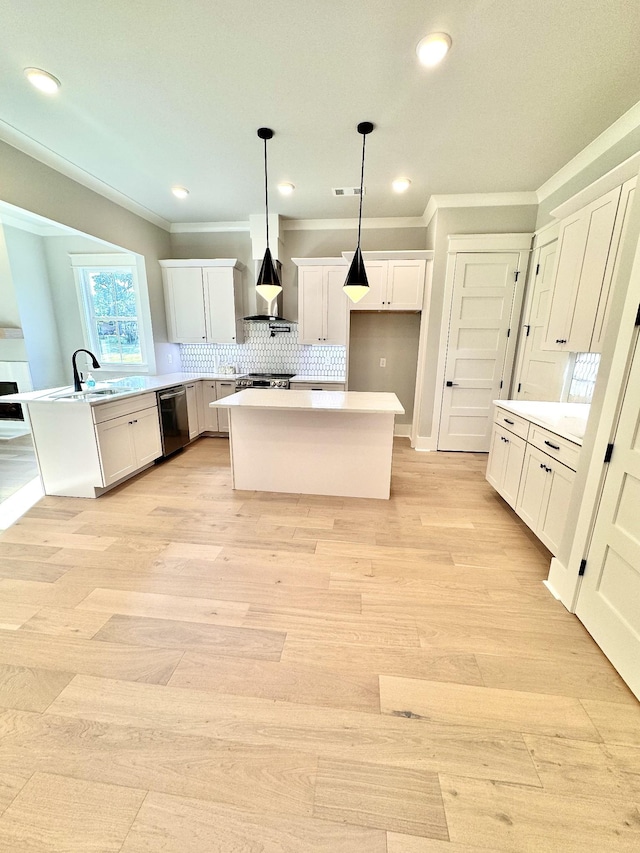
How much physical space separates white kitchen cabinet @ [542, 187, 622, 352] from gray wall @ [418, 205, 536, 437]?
1.36 m

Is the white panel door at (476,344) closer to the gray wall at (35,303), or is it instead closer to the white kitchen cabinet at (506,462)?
the white kitchen cabinet at (506,462)

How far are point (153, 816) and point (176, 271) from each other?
5.22 meters

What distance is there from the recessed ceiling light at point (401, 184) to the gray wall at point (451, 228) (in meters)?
0.58

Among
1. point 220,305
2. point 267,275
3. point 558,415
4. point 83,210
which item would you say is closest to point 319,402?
point 267,275

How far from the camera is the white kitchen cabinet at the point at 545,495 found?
204 cm

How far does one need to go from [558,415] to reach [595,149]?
226 cm

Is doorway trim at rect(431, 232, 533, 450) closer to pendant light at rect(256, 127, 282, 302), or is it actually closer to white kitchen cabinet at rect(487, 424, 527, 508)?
white kitchen cabinet at rect(487, 424, 527, 508)

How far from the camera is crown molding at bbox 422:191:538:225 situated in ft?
12.1

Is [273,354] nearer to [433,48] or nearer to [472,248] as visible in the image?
[472,248]

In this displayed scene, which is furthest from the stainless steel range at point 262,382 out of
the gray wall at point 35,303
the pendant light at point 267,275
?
the gray wall at point 35,303

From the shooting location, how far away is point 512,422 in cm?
272

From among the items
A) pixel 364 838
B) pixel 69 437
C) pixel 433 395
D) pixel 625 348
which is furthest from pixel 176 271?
pixel 364 838

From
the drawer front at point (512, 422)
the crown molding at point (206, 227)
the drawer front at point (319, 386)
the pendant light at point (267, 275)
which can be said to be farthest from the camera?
the crown molding at point (206, 227)

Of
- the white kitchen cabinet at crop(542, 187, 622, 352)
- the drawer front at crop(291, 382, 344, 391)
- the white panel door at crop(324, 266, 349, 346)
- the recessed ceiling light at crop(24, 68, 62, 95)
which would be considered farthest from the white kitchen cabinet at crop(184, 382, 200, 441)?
the white kitchen cabinet at crop(542, 187, 622, 352)
